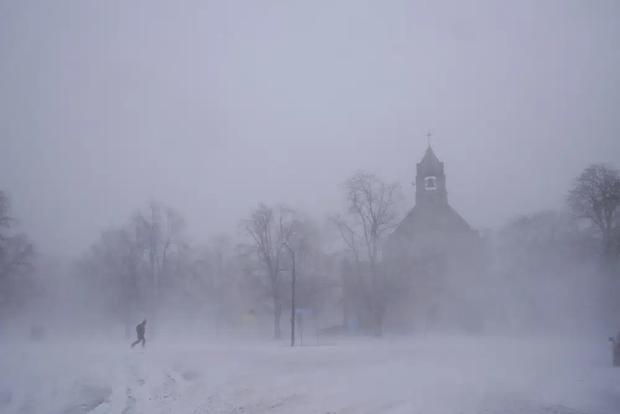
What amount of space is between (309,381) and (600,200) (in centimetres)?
2641

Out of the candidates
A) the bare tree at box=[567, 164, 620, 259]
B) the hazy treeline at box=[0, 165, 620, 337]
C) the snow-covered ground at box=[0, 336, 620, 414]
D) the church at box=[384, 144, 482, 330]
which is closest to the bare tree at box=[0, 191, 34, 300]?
the hazy treeline at box=[0, 165, 620, 337]

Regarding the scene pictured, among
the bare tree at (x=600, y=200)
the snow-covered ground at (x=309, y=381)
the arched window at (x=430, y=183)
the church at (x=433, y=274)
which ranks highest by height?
the arched window at (x=430, y=183)

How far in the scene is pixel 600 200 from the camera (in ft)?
112

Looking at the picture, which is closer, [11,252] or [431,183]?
[11,252]

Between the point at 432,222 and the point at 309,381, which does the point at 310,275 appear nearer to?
the point at 432,222

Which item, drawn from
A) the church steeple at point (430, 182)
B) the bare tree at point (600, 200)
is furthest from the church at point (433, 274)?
the bare tree at point (600, 200)

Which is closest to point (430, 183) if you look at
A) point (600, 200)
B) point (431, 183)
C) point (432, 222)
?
point (431, 183)

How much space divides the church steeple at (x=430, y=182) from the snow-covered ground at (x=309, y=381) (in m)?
27.8

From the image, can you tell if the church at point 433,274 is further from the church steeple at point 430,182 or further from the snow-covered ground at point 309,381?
the snow-covered ground at point 309,381

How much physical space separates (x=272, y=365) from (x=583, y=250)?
26079 millimetres

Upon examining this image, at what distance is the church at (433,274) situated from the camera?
132 ft

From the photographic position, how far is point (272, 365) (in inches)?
817

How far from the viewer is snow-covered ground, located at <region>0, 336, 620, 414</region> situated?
1497 centimetres

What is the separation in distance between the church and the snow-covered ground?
1512cm
